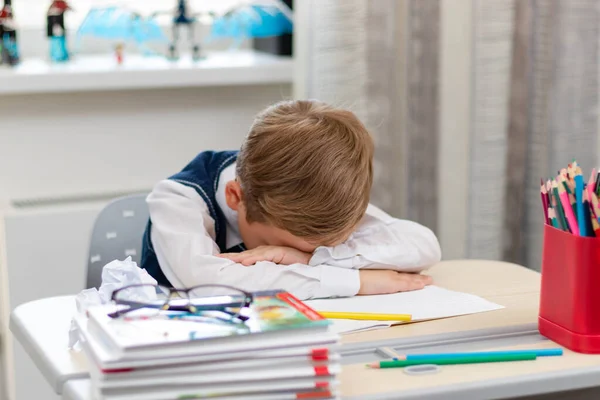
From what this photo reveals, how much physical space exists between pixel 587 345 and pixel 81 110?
1458mm

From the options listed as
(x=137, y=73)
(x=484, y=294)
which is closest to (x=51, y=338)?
(x=484, y=294)

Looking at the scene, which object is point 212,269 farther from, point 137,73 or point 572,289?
point 137,73

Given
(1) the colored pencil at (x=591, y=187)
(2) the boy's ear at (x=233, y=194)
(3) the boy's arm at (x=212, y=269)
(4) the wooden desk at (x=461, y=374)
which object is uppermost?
(1) the colored pencil at (x=591, y=187)

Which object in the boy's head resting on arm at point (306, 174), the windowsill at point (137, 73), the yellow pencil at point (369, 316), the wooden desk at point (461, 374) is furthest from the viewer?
the windowsill at point (137, 73)

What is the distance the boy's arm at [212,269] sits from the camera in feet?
4.26

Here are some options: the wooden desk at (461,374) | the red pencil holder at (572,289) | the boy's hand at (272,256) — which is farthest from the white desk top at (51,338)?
the red pencil holder at (572,289)

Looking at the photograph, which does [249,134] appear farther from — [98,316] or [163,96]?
[163,96]

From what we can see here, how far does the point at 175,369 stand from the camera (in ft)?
2.76

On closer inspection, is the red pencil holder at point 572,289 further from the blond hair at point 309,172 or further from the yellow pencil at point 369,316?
the blond hair at point 309,172

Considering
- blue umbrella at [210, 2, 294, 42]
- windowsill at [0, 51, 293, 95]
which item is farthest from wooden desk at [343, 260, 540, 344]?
blue umbrella at [210, 2, 294, 42]

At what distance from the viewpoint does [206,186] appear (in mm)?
1487

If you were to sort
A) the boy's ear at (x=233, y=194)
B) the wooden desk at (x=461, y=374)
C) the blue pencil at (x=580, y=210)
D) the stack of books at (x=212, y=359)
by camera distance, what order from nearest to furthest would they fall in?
1. the stack of books at (x=212, y=359)
2. the wooden desk at (x=461, y=374)
3. the blue pencil at (x=580, y=210)
4. the boy's ear at (x=233, y=194)

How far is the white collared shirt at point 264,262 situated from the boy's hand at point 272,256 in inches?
0.6

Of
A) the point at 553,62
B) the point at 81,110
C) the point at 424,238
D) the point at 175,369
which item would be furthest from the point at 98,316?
the point at 553,62
